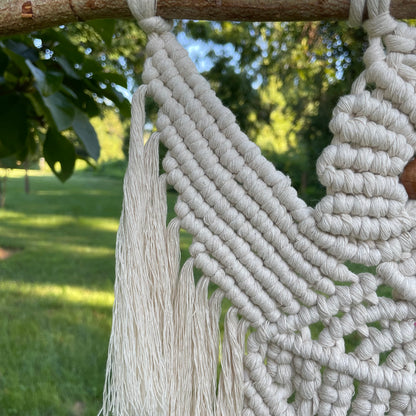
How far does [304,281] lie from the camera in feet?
1.69

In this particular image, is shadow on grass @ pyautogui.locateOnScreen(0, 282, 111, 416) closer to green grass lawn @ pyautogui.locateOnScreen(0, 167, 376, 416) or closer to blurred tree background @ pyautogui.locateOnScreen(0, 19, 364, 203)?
green grass lawn @ pyautogui.locateOnScreen(0, 167, 376, 416)

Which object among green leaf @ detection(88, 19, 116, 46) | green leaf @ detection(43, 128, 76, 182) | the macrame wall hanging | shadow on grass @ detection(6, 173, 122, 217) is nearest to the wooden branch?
the macrame wall hanging

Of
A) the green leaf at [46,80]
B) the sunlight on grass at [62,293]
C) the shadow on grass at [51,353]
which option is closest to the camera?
the green leaf at [46,80]

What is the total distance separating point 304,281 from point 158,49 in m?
0.30

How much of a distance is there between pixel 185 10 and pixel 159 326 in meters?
0.34

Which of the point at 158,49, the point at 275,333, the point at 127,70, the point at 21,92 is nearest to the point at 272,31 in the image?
the point at 127,70

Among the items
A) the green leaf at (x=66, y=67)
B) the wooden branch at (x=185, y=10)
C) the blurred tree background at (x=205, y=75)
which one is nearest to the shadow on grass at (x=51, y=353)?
the blurred tree background at (x=205, y=75)

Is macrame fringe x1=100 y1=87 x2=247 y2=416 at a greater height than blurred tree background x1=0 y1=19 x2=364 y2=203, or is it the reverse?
blurred tree background x1=0 y1=19 x2=364 y2=203

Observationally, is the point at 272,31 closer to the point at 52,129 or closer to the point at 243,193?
the point at 52,129

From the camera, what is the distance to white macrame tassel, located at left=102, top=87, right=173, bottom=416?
0.53m

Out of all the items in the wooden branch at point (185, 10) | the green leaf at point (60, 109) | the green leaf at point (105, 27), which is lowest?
the green leaf at point (60, 109)

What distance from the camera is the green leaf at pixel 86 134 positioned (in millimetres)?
867

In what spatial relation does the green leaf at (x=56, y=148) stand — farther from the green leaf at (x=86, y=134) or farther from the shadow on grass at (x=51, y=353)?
the shadow on grass at (x=51, y=353)

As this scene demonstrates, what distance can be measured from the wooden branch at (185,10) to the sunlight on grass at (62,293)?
139 cm
